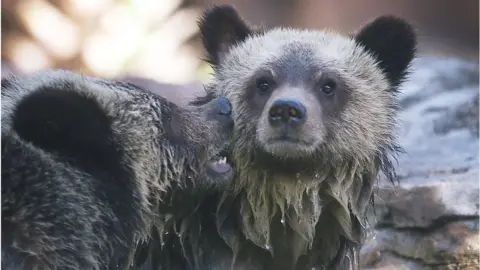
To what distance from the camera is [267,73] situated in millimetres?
3756

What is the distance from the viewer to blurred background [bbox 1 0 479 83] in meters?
7.49

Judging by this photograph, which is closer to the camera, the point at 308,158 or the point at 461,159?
the point at 308,158

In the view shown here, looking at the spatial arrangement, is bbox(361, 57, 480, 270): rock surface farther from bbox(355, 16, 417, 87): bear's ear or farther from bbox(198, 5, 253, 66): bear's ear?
bbox(198, 5, 253, 66): bear's ear

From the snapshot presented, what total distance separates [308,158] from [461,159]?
2.05 meters

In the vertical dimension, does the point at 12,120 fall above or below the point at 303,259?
above

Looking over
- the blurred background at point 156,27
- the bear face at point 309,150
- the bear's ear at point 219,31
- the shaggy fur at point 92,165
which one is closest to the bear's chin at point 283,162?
the bear face at point 309,150

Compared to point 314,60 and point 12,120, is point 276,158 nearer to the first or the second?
point 314,60

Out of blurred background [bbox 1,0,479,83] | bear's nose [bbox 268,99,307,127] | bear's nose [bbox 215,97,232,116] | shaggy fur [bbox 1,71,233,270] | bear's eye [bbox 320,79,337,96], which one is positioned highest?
blurred background [bbox 1,0,479,83]

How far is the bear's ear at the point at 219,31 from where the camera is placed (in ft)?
13.4

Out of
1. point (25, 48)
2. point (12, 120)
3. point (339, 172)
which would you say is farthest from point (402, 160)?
point (25, 48)

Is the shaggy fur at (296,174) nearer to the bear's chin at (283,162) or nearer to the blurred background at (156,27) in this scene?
the bear's chin at (283,162)

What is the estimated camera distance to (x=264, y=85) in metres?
3.77

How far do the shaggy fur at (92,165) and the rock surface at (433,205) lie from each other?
4.01ft

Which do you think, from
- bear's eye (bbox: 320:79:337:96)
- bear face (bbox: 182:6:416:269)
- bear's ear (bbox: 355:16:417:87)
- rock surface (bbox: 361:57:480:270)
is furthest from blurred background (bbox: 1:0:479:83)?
bear's eye (bbox: 320:79:337:96)
